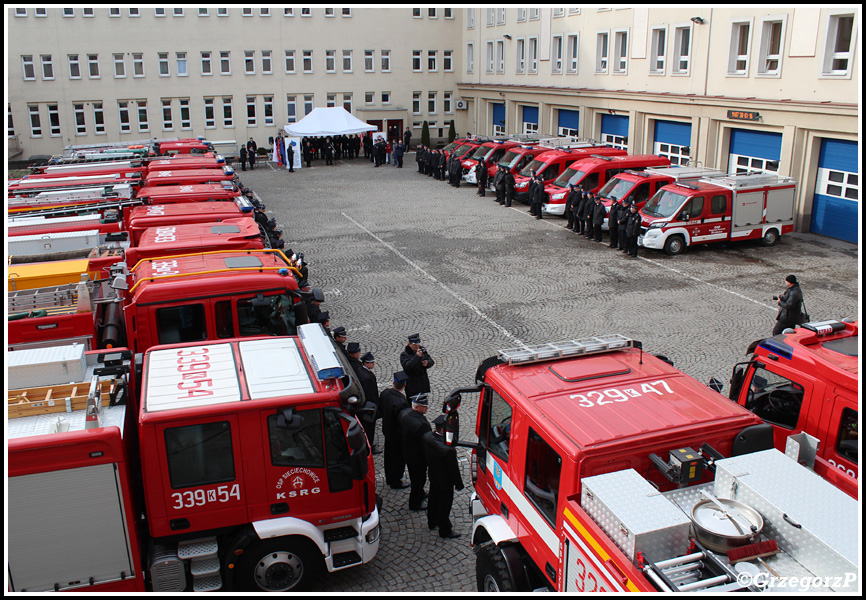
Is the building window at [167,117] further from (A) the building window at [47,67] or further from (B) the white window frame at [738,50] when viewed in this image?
(B) the white window frame at [738,50]

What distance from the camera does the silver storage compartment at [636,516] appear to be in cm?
421

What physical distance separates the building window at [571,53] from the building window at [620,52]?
3.37 m

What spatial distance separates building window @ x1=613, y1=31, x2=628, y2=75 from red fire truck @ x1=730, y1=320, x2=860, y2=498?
25930mm

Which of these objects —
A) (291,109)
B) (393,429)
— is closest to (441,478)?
(393,429)

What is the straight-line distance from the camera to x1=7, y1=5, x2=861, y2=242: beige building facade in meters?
21.6

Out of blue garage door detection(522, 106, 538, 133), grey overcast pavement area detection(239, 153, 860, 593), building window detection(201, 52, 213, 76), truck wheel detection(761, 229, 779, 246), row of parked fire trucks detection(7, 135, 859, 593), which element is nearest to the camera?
row of parked fire trucks detection(7, 135, 859, 593)

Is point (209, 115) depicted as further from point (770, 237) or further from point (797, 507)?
point (797, 507)

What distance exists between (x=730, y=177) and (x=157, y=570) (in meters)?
18.7

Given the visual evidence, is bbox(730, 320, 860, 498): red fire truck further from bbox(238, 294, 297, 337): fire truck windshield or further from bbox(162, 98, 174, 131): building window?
bbox(162, 98, 174, 131): building window

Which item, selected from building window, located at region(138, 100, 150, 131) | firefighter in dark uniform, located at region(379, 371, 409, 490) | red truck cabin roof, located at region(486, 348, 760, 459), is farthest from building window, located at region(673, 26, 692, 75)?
building window, located at region(138, 100, 150, 131)

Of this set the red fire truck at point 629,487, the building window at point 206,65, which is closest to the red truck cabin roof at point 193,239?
the red fire truck at point 629,487

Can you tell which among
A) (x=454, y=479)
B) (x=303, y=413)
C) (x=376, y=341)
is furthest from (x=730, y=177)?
(x=303, y=413)

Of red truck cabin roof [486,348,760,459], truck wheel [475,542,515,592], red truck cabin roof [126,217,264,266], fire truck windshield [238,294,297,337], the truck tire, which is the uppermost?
red truck cabin roof [126,217,264,266]

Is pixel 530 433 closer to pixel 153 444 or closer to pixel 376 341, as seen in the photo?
pixel 153 444
